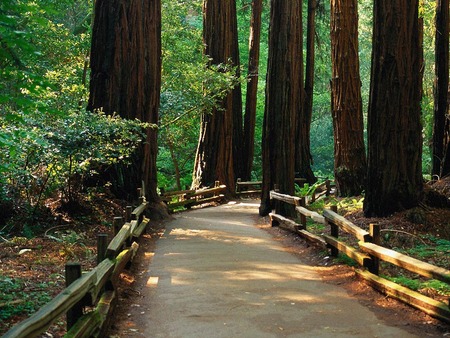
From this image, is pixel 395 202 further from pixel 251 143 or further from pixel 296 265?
pixel 251 143

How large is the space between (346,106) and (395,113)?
719 cm

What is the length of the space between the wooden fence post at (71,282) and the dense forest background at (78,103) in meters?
1.66

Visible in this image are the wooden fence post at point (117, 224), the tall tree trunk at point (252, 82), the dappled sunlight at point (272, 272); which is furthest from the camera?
the tall tree trunk at point (252, 82)

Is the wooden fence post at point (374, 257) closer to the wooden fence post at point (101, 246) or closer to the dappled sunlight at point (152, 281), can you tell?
the dappled sunlight at point (152, 281)

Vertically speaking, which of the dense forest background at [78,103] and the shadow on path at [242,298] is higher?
the dense forest background at [78,103]

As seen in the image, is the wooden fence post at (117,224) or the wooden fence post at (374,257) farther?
the wooden fence post at (117,224)

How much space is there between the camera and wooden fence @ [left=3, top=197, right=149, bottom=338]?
4.23 m

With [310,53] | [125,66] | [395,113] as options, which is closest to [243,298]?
[395,113]

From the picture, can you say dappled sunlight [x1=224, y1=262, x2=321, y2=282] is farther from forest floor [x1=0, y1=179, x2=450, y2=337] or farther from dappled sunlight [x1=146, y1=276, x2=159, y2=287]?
dappled sunlight [x1=146, y1=276, x2=159, y2=287]

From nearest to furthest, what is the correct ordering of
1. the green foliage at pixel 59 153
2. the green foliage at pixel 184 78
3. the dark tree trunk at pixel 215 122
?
the green foliage at pixel 59 153 → the green foliage at pixel 184 78 → the dark tree trunk at pixel 215 122

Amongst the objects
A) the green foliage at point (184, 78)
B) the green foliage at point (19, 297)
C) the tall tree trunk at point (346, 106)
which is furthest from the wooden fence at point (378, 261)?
the green foliage at point (184, 78)

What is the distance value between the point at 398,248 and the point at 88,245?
5.41 metres

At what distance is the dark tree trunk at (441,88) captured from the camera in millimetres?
18359

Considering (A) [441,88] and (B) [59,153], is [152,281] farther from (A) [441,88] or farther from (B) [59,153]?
(A) [441,88]
